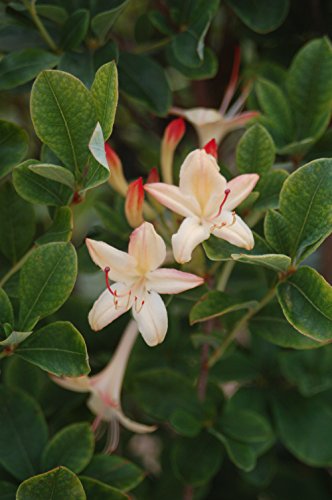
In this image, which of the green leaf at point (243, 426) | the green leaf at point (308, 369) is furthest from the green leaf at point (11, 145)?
the green leaf at point (308, 369)

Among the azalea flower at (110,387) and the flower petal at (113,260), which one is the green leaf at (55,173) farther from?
the azalea flower at (110,387)

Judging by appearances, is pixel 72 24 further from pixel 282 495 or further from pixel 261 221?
pixel 282 495

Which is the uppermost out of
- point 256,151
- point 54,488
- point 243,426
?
point 256,151

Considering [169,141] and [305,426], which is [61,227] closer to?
[169,141]

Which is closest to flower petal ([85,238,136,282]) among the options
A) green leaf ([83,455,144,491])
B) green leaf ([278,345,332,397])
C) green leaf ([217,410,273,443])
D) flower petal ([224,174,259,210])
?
flower petal ([224,174,259,210])

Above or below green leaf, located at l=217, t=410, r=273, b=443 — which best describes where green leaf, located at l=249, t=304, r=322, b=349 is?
above

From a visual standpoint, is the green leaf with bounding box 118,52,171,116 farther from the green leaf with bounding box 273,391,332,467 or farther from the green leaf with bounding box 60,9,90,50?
the green leaf with bounding box 273,391,332,467

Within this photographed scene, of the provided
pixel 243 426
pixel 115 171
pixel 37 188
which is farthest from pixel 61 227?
pixel 243 426
